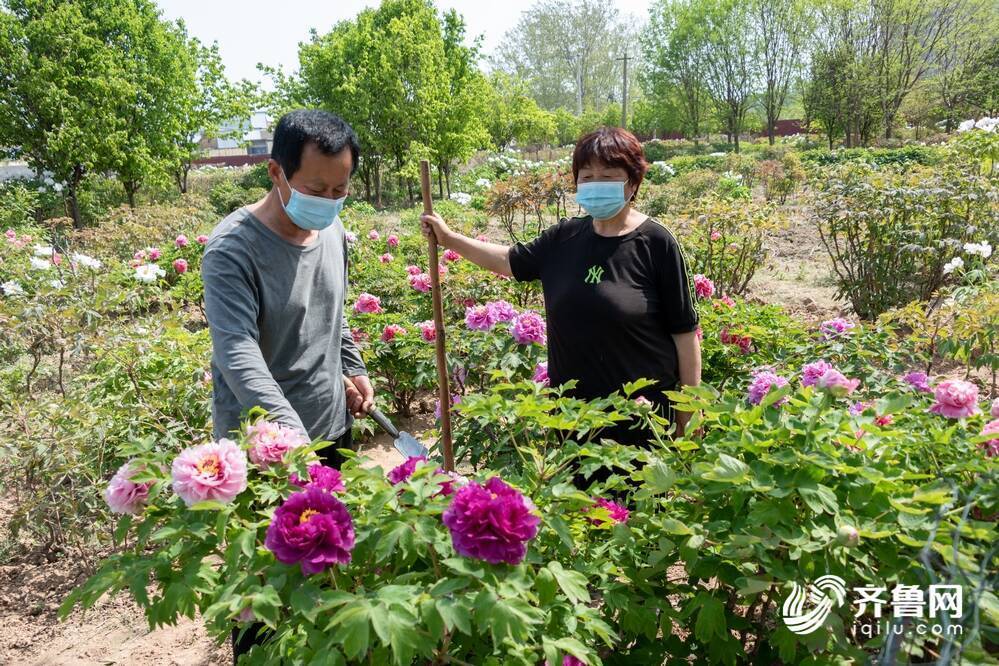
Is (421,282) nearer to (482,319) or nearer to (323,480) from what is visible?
(482,319)

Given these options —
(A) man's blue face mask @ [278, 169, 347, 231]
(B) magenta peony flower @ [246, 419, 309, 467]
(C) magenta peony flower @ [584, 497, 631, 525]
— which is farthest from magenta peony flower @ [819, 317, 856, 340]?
(B) magenta peony flower @ [246, 419, 309, 467]

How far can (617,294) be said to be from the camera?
213 centimetres

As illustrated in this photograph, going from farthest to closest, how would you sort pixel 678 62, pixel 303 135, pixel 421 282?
pixel 678 62
pixel 421 282
pixel 303 135

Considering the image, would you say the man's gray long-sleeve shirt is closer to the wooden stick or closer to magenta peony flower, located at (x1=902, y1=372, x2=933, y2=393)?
the wooden stick

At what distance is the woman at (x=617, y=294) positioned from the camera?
2.15 metres

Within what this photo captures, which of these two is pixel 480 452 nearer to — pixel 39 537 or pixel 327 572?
pixel 327 572

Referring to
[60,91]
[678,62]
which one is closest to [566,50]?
[678,62]

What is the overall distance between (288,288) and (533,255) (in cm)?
92

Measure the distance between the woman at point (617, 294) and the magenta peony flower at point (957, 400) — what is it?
75 centimetres

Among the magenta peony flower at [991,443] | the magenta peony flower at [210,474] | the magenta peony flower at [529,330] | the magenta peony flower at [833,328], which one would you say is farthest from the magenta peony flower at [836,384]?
the magenta peony flower at [833,328]

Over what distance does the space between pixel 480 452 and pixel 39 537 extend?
2.16 meters

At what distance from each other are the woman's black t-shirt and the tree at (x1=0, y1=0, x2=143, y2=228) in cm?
1390

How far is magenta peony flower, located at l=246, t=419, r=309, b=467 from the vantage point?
1.25m

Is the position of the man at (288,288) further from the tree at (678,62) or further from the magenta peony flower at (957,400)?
the tree at (678,62)
